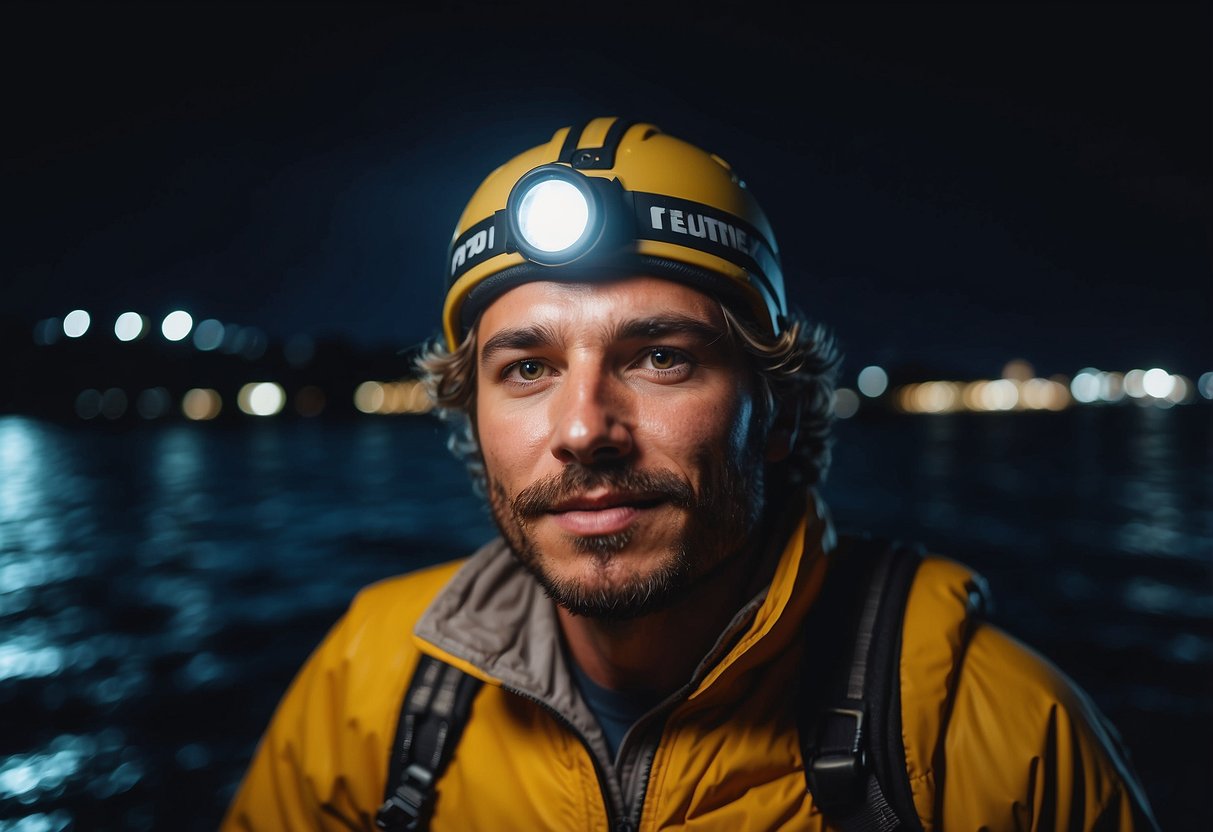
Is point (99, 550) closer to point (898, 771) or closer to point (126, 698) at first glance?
point (126, 698)

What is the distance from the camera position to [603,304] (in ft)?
8.27

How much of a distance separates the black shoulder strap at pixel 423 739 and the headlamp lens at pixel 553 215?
5.80ft

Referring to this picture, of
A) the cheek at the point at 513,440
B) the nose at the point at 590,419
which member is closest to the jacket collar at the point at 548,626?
the cheek at the point at 513,440

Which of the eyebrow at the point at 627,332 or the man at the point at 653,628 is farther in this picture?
the eyebrow at the point at 627,332

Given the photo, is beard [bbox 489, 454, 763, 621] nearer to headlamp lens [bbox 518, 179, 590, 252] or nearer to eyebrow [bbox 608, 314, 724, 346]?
eyebrow [bbox 608, 314, 724, 346]

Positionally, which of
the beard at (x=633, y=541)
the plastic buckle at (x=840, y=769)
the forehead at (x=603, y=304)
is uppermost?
the forehead at (x=603, y=304)

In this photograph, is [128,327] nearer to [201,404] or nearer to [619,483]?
[201,404]

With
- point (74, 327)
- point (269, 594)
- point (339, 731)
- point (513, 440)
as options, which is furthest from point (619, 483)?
point (74, 327)

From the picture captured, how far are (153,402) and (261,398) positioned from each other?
65.8ft

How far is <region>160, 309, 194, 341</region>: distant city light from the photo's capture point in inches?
4719

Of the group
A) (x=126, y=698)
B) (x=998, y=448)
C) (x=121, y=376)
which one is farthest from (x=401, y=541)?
(x=121, y=376)

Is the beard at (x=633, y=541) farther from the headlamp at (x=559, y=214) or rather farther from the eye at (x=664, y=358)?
the headlamp at (x=559, y=214)

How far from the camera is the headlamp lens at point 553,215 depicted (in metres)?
2.56

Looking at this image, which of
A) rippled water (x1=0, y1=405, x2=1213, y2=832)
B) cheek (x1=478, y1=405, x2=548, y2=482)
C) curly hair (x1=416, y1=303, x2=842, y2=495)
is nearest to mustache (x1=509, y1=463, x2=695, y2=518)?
cheek (x1=478, y1=405, x2=548, y2=482)
